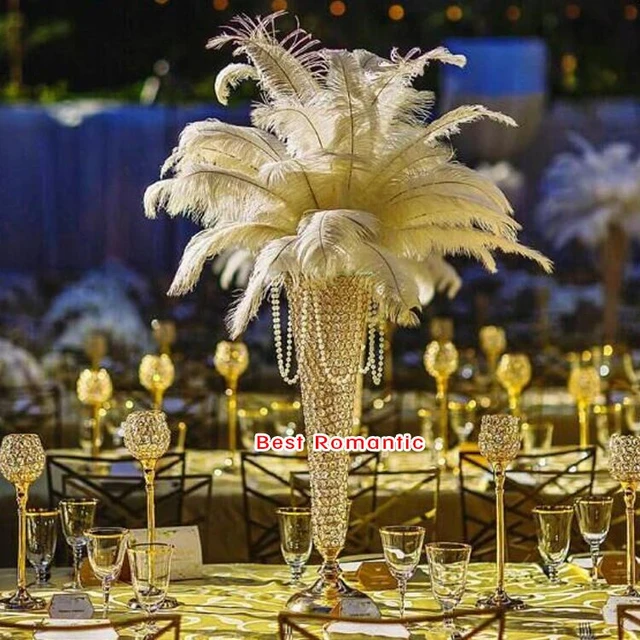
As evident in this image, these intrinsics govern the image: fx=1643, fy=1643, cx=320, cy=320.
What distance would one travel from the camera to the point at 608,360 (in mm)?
9445

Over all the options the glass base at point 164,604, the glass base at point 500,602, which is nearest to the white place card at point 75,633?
the glass base at point 164,604

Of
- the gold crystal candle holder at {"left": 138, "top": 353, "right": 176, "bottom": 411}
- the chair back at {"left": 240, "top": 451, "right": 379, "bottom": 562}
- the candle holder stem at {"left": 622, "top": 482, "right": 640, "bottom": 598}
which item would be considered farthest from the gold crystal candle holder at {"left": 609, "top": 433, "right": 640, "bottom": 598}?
the gold crystal candle holder at {"left": 138, "top": 353, "right": 176, "bottom": 411}

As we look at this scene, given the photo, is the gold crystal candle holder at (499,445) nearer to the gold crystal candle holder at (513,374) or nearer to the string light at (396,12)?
the gold crystal candle holder at (513,374)

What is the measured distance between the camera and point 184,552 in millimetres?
4051

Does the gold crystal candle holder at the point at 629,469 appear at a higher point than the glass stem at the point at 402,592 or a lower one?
higher

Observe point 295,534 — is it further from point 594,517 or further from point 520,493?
point 520,493

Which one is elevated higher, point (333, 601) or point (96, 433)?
point (96, 433)

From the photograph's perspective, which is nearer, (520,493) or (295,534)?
(295,534)

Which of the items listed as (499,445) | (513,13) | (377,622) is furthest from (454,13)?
(377,622)

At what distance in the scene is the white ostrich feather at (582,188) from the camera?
1169 centimetres

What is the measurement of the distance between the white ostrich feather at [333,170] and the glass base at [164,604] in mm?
651

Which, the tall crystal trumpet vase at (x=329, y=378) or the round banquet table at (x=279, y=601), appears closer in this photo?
the round banquet table at (x=279, y=601)

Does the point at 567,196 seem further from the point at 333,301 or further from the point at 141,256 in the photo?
the point at 333,301

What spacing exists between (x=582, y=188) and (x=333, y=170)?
828 centimetres
